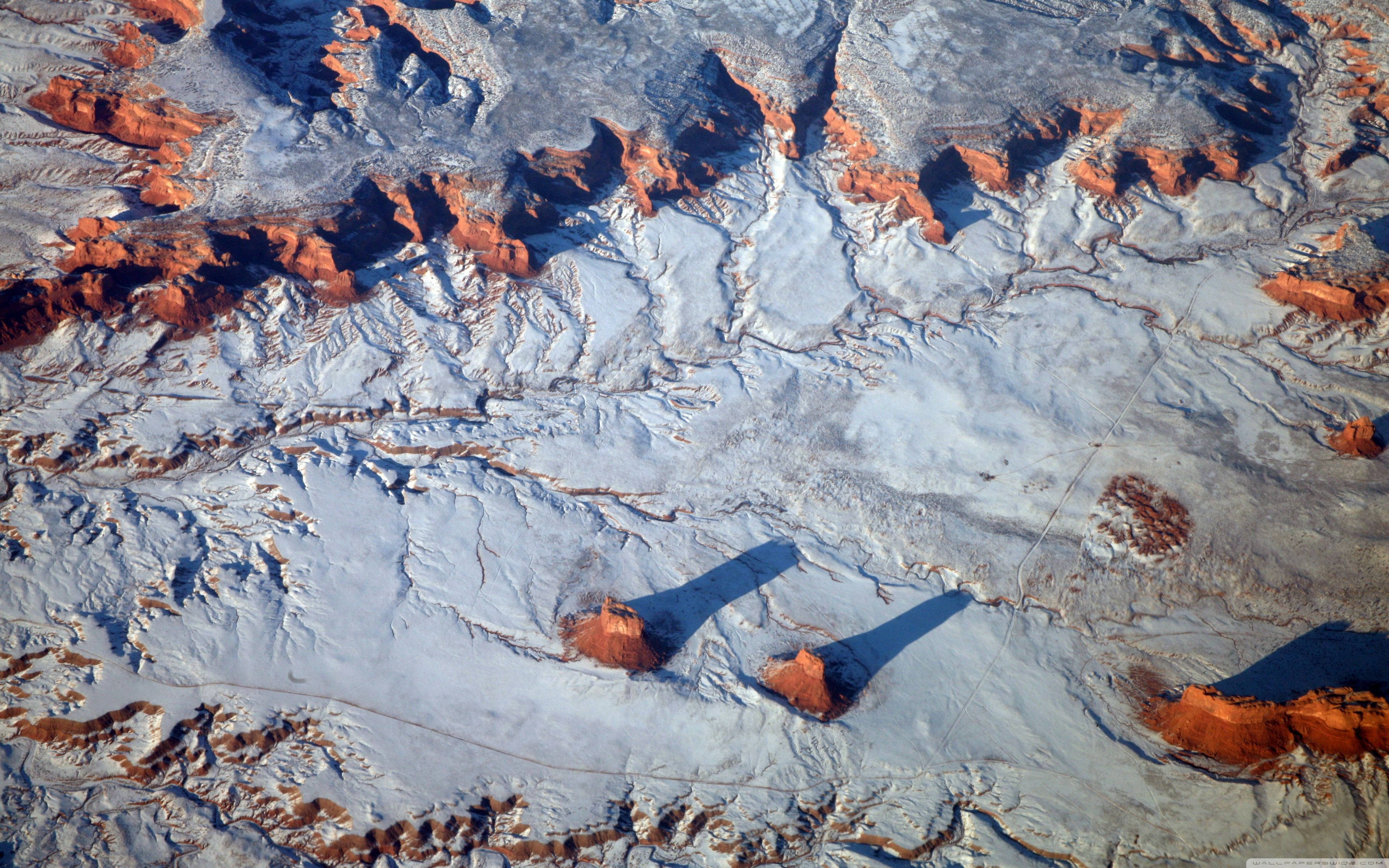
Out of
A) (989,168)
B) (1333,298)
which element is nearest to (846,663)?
(1333,298)

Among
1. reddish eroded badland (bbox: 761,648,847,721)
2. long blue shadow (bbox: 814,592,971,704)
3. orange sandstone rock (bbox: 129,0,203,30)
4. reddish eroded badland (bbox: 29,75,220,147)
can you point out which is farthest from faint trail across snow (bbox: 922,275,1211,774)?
orange sandstone rock (bbox: 129,0,203,30)

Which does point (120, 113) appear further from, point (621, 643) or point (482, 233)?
point (621, 643)

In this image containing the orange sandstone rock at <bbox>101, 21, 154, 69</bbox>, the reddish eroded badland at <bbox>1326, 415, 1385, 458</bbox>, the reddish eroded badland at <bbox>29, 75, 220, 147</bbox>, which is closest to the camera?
the reddish eroded badland at <bbox>1326, 415, 1385, 458</bbox>

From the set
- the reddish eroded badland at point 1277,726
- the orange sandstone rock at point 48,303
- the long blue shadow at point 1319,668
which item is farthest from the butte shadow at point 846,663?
the orange sandstone rock at point 48,303

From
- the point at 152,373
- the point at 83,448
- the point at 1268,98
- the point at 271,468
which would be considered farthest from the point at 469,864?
the point at 1268,98

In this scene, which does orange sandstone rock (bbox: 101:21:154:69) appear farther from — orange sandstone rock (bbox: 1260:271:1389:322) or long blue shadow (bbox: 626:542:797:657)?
orange sandstone rock (bbox: 1260:271:1389:322)

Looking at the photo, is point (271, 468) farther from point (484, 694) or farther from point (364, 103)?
point (364, 103)

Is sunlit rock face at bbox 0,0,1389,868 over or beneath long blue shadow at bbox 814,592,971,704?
over

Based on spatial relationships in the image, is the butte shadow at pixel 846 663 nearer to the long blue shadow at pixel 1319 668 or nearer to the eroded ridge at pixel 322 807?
the eroded ridge at pixel 322 807
